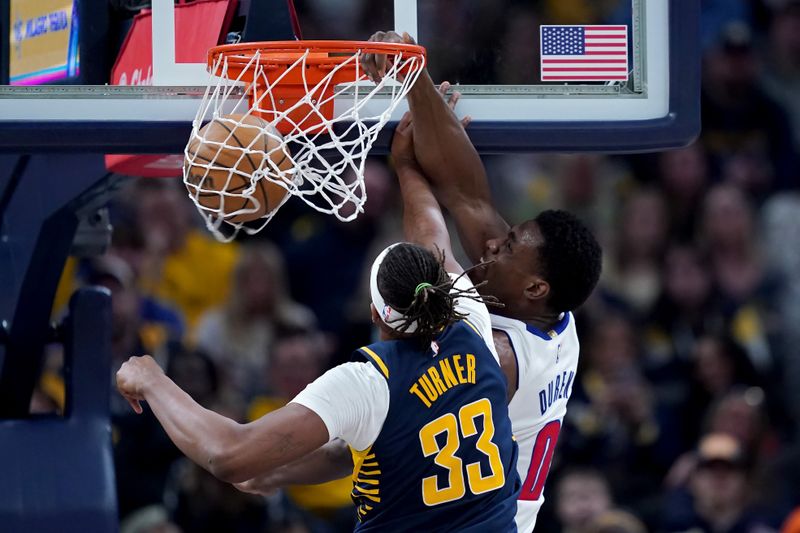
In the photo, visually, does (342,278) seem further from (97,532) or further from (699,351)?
(97,532)

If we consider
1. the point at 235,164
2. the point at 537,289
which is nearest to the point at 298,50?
the point at 235,164

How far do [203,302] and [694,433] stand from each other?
2.64 metres

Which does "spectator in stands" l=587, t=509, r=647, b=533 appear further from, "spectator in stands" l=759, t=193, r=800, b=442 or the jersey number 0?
the jersey number 0

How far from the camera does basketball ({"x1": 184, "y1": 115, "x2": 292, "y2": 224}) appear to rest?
→ 3.39 m

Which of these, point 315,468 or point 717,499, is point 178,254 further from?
Answer: point 315,468

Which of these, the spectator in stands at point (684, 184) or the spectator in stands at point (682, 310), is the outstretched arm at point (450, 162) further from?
the spectator in stands at point (684, 184)

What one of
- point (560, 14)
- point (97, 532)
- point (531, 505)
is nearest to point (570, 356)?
point (531, 505)

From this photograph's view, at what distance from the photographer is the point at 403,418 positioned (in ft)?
11.0

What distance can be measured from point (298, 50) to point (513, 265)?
0.88 m

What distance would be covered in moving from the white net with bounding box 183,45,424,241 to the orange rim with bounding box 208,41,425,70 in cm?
1

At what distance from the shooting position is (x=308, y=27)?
12.7ft

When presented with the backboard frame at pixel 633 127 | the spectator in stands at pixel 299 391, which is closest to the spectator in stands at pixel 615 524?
the spectator in stands at pixel 299 391

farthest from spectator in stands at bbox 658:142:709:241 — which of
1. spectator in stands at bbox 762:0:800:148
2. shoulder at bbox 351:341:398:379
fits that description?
shoulder at bbox 351:341:398:379

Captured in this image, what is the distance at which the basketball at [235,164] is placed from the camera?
3395mm
